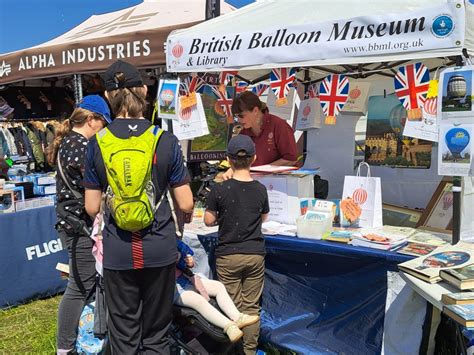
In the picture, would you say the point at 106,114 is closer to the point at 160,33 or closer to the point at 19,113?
the point at 160,33

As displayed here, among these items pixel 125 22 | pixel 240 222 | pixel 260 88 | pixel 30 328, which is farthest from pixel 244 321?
pixel 125 22

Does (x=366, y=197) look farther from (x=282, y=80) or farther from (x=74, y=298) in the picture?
(x=74, y=298)

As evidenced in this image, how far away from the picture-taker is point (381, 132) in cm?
411

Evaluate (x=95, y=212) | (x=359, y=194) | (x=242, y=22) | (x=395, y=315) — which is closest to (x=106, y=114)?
(x=95, y=212)

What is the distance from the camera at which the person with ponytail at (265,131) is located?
3.37 m

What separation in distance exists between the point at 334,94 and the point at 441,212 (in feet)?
3.38

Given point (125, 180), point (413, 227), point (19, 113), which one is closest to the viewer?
point (125, 180)

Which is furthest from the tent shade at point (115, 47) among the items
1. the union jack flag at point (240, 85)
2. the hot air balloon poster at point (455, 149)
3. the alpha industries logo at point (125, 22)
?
the hot air balloon poster at point (455, 149)

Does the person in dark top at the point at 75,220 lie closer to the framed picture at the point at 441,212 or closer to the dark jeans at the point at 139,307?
the dark jeans at the point at 139,307

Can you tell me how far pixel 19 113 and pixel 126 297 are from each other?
6.90 metres

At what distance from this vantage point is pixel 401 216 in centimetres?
321

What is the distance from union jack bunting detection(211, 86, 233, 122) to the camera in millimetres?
4301

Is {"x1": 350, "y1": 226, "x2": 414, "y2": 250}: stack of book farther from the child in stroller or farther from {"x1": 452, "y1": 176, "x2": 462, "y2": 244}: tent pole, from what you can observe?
the child in stroller

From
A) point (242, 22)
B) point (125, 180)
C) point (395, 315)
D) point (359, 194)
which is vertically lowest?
point (395, 315)
